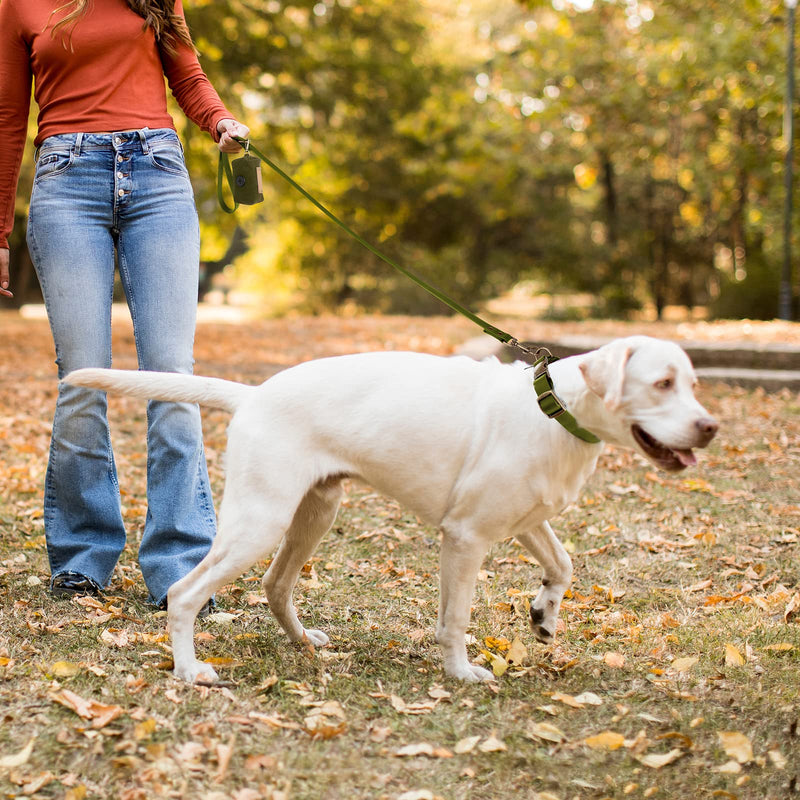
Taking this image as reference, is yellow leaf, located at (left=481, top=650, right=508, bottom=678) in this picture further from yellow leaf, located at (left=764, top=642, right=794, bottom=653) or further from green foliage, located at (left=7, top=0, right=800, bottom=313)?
green foliage, located at (left=7, top=0, right=800, bottom=313)

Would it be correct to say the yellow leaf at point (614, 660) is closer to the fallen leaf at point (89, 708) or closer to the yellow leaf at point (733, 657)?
the yellow leaf at point (733, 657)

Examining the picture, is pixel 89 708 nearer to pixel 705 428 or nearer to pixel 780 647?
pixel 705 428

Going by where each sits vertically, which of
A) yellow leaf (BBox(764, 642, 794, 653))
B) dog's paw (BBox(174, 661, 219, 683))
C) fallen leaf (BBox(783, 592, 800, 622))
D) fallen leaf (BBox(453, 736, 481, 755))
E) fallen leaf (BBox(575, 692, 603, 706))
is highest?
dog's paw (BBox(174, 661, 219, 683))

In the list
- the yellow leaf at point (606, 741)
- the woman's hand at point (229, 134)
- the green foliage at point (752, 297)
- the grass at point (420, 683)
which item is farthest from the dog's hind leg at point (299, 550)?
the green foliage at point (752, 297)

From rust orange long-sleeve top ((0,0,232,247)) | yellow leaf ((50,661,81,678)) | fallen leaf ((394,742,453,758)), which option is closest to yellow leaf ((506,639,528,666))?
fallen leaf ((394,742,453,758))

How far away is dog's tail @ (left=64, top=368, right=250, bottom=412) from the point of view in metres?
3.18

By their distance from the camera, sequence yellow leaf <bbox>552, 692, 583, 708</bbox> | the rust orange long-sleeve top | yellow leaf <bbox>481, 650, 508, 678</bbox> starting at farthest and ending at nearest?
the rust orange long-sleeve top → yellow leaf <bbox>481, 650, 508, 678</bbox> → yellow leaf <bbox>552, 692, 583, 708</bbox>

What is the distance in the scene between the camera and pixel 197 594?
3.20 meters

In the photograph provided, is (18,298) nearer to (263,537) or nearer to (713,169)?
(713,169)

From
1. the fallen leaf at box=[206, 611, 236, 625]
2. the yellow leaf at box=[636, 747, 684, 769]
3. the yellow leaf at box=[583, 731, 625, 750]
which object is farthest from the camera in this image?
the fallen leaf at box=[206, 611, 236, 625]

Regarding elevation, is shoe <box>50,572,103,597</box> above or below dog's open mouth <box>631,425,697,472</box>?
below

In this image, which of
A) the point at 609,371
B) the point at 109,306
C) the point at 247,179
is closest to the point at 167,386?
the point at 109,306

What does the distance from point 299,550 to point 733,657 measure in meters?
1.69

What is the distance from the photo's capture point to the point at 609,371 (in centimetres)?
288
